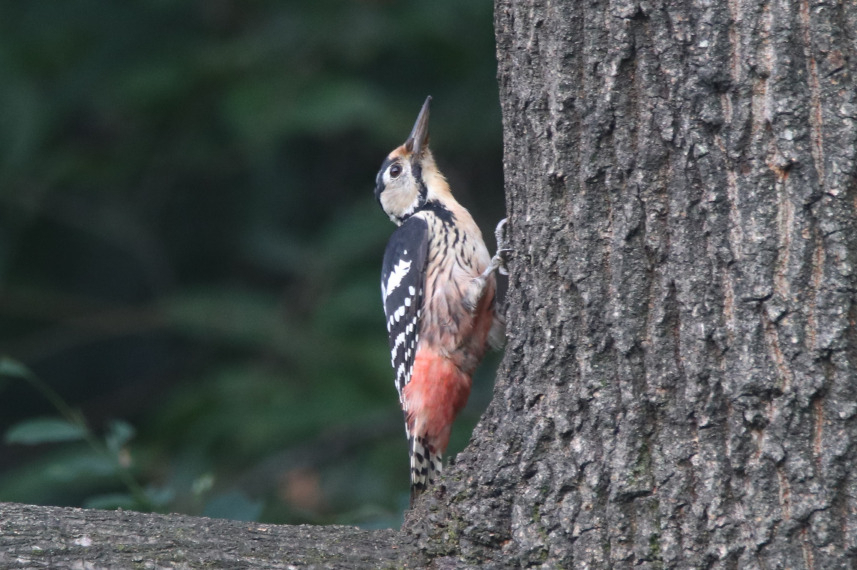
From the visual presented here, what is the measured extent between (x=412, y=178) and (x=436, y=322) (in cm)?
95

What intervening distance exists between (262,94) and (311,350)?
1.55 m

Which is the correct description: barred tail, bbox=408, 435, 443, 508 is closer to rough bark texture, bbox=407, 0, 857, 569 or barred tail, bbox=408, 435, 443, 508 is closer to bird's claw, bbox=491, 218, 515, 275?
bird's claw, bbox=491, 218, 515, 275

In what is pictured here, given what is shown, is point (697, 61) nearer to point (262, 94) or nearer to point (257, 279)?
point (262, 94)

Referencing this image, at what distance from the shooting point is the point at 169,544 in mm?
2137

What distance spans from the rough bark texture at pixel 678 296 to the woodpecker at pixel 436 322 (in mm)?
1335

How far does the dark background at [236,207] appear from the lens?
217 inches

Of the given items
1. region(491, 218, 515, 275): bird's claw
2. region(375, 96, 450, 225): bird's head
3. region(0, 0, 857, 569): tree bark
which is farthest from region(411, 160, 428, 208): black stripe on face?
region(0, 0, 857, 569): tree bark

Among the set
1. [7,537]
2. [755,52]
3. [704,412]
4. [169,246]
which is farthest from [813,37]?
[169,246]

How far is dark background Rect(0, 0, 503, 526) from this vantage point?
18.1ft

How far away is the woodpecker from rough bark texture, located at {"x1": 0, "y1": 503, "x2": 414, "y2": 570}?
4.32 feet

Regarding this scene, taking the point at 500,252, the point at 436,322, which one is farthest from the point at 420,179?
the point at 500,252

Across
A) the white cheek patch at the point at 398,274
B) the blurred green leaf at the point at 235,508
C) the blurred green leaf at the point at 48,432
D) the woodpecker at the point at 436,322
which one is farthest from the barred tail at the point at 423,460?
the blurred green leaf at the point at 48,432

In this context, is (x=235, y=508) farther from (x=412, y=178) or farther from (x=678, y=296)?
(x=412, y=178)

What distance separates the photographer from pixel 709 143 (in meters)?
1.94
